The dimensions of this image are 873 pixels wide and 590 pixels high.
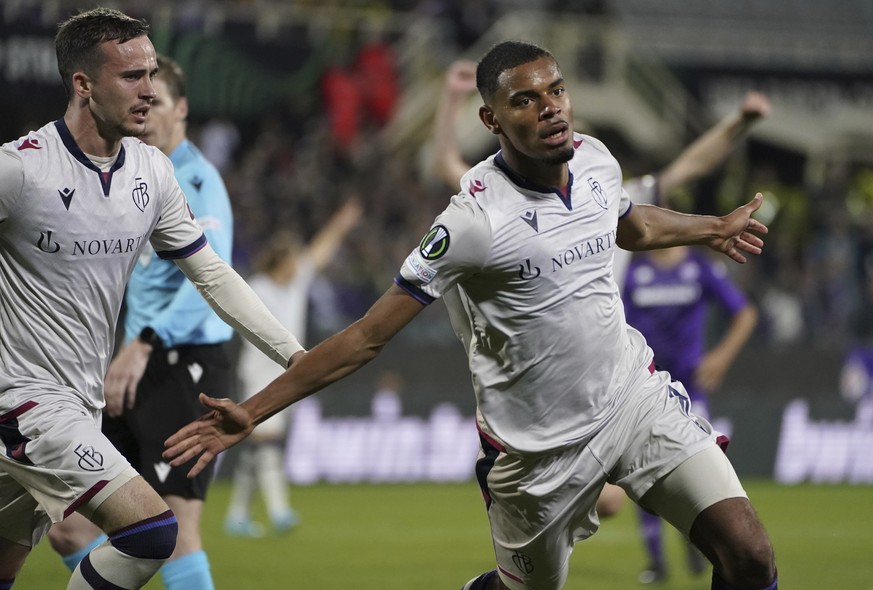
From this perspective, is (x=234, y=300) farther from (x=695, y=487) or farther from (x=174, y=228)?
(x=695, y=487)

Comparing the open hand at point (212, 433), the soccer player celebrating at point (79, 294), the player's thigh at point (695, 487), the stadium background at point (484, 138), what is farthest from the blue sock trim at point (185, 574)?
the stadium background at point (484, 138)

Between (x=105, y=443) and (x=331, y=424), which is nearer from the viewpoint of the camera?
(x=105, y=443)

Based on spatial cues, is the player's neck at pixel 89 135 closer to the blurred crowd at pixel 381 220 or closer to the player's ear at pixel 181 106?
the player's ear at pixel 181 106

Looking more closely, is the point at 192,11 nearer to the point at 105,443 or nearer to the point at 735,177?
the point at 735,177

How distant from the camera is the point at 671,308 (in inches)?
371

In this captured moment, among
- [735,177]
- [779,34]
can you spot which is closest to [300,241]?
[735,177]

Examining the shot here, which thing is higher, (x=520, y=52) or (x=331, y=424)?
(x=520, y=52)

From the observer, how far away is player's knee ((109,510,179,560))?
4680 mm

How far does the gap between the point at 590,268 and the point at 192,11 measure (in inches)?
568

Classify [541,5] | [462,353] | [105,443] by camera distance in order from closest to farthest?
[105,443] → [462,353] → [541,5]

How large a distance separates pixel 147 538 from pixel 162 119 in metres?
2.25

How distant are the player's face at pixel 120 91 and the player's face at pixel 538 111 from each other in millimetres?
1326

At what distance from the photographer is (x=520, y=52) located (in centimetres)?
502

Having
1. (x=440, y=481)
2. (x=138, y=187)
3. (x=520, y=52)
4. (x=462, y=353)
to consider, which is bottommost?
(x=440, y=481)
